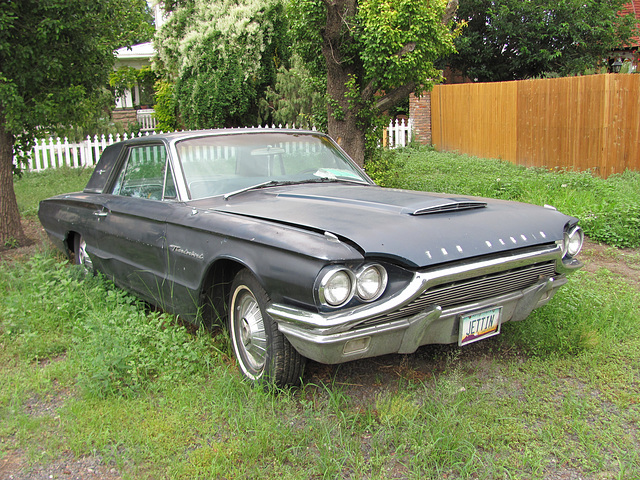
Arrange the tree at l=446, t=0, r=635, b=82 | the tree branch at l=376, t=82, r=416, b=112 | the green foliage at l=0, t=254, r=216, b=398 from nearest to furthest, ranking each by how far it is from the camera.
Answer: the green foliage at l=0, t=254, r=216, b=398 < the tree branch at l=376, t=82, r=416, b=112 < the tree at l=446, t=0, r=635, b=82

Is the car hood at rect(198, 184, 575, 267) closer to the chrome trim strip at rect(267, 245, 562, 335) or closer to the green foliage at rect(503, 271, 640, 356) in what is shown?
the chrome trim strip at rect(267, 245, 562, 335)

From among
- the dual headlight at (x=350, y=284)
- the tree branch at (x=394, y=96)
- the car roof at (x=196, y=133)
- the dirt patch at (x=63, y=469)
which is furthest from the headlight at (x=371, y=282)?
the tree branch at (x=394, y=96)

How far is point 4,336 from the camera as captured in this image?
4254 mm

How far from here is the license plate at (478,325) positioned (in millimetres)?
3096

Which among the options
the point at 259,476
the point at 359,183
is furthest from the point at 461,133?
the point at 259,476

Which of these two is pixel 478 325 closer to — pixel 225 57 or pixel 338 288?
pixel 338 288

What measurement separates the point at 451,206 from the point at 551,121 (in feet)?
32.7

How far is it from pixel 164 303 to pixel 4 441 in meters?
1.30

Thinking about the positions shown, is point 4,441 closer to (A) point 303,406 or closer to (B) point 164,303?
(B) point 164,303

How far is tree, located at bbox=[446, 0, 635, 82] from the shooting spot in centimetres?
1827

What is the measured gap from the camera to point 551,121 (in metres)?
12.2

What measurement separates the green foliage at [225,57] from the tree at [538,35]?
7.21m

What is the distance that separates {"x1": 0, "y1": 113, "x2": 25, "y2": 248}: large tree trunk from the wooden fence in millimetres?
9598

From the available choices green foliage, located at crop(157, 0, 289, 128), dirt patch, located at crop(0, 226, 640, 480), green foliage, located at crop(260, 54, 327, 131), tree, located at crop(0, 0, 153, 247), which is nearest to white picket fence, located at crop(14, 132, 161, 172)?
green foliage, located at crop(157, 0, 289, 128)
